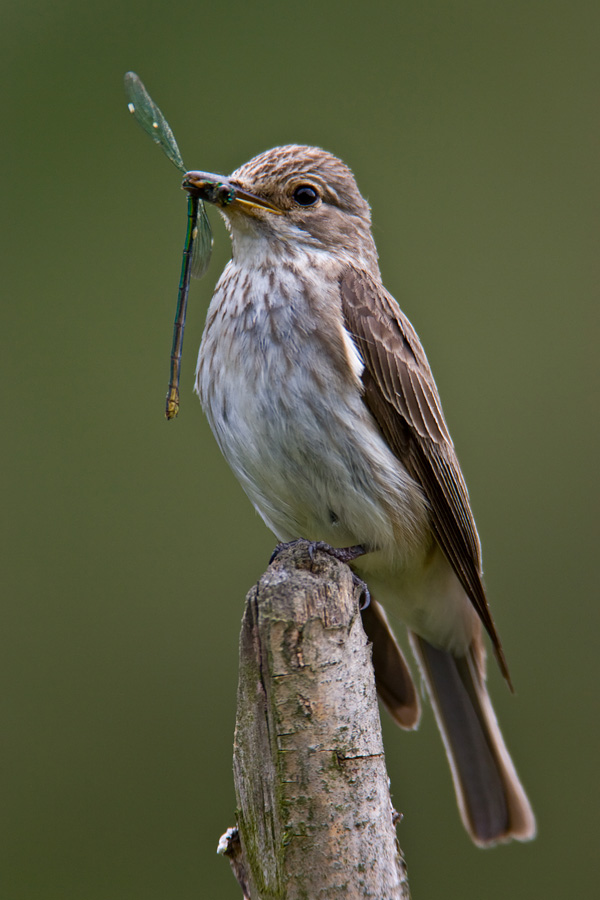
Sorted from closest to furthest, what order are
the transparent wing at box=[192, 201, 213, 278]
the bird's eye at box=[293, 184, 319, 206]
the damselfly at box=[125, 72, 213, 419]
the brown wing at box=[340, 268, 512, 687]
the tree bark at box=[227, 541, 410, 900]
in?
the tree bark at box=[227, 541, 410, 900], the damselfly at box=[125, 72, 213, 419], the transparent wing at box=[192, 201, 213, 278], the brown wing at box=[340, 268, 512, 687], the bird's eye at box=[293, 184, 319, 206]

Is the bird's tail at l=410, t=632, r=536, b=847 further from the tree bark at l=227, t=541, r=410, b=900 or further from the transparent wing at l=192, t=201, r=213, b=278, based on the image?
the transparent wing at l=192, t=201, r=213, b=278

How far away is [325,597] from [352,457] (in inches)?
39.7

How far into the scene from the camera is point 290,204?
3789 mm

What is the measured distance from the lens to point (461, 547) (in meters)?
3.77

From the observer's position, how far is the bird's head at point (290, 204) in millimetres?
3631

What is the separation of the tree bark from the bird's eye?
181 centimetres

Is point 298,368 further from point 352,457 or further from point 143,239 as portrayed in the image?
point 143,239

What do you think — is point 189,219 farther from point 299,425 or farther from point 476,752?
point 476,752

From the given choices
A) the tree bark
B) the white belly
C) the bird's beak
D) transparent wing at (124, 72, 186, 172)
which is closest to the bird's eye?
the bird's beak

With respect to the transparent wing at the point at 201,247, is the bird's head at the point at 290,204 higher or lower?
higher

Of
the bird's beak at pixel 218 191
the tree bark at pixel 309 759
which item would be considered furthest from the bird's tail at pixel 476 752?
the bird's beak at pixel 218 191

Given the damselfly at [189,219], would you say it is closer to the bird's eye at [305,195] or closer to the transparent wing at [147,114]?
the transparent wing at [147,114]

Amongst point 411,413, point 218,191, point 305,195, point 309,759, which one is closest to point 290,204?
point 305,195

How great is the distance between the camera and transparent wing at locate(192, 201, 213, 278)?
11.4ft
